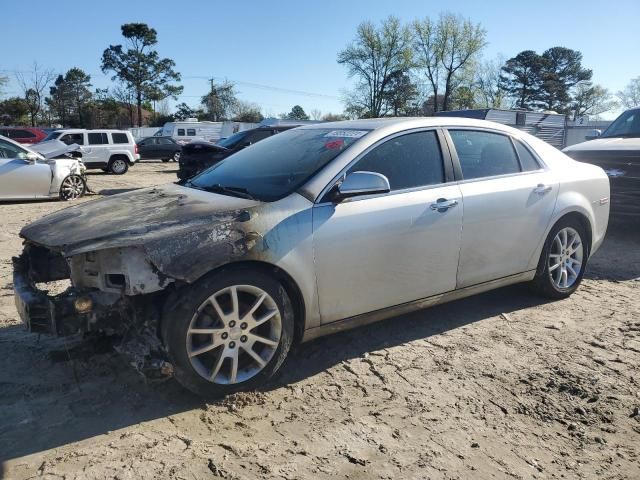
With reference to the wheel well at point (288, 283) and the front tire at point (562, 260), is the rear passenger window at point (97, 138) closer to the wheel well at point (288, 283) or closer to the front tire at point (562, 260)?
the front tire at point (562, 260)

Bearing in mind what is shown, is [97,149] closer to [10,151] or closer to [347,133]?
[10,151]

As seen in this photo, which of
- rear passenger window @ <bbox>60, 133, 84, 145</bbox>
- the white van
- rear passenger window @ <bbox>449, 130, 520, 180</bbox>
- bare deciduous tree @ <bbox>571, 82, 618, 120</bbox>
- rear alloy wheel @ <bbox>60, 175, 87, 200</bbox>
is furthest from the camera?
bare deciduous tree @ <bbox>571, 82, 618, 120</bbox>

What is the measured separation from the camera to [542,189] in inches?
172

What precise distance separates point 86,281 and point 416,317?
256cm

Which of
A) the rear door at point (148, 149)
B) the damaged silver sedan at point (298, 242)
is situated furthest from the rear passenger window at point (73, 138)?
the damaged silver sedan at point (298, 242)

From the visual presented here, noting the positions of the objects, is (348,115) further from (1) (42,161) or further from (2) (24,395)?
(2) (24,395)

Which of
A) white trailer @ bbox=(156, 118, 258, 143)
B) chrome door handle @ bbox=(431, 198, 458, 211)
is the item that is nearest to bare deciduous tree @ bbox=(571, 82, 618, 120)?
white trailer @ bbox=(156, 118, 258, 143)

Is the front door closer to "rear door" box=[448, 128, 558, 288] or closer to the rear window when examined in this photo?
"rear door" box=[448, 128, 558, 288]

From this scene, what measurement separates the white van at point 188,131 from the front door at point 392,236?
31755 millimetres

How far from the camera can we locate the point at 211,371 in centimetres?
296

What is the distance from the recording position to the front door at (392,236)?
3258 millimetres

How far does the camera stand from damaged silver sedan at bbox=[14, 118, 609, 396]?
2840 mm

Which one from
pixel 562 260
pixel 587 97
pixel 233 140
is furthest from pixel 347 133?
pixel 587 97

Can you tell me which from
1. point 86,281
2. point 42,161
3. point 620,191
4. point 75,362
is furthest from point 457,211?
point 42,161
